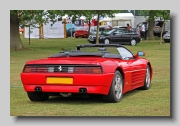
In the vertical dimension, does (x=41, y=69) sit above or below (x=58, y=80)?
above

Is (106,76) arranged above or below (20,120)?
above

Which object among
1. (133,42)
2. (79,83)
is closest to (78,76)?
(79,83)

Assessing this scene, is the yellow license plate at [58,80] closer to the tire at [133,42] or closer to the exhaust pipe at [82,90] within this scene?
the exhaust pipe at [82,90]

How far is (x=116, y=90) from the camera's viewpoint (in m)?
8.06

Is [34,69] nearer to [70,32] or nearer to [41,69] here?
[41,69]

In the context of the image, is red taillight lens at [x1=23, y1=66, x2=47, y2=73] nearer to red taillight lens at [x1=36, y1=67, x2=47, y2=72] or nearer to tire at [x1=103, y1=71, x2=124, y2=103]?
red taillight lens at [x1=36, y1=67, x2=47, y2=72]

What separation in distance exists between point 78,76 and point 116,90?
0.88 m

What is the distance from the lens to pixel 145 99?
8469 mm

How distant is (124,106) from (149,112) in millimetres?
672

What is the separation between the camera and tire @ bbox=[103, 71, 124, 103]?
7839mm

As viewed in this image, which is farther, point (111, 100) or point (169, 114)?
point (111, 100)

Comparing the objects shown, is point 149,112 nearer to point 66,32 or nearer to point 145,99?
point 145,99

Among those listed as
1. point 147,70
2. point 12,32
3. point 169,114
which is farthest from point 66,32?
point 169,114

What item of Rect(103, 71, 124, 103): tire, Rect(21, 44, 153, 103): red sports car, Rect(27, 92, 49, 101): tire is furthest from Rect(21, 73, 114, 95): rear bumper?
Rect(27, 92, 49, 101): tire
